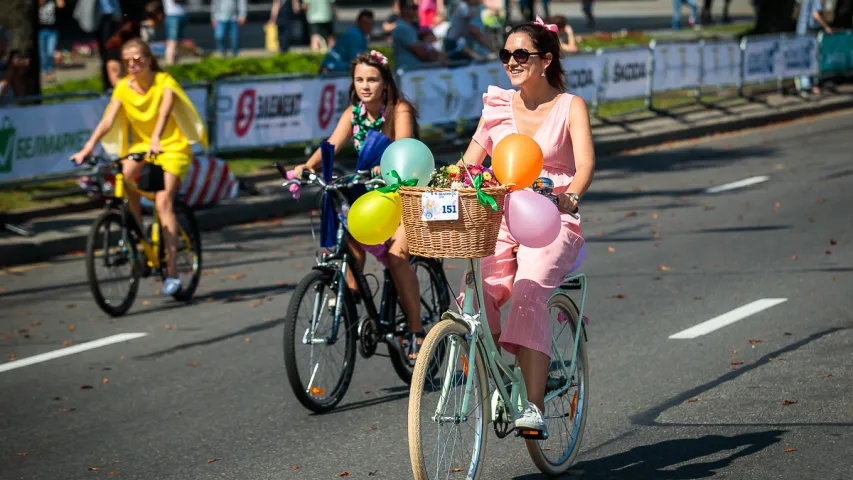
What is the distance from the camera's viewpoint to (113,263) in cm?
982

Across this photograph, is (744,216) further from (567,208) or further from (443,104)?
(567,208)

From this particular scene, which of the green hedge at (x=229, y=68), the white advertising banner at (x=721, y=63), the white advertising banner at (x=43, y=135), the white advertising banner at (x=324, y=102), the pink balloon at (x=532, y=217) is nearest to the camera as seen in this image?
the pink balloon at (x=532, y=217)

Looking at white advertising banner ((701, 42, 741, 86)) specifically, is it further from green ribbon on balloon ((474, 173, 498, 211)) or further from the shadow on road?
green ribbon on balloon ((474, 173, 498, 211))

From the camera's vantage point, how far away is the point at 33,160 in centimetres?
1328

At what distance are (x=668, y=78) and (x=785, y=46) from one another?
367 cm

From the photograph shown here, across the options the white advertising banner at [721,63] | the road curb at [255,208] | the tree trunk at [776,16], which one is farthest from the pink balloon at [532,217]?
the tree trunk at [776,16]

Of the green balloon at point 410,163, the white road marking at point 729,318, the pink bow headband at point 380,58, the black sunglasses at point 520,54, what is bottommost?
the white road marking at point 729,318

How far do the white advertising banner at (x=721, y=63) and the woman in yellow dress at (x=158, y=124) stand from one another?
14.6 metres

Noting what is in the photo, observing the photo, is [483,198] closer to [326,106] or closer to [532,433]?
[532,433]

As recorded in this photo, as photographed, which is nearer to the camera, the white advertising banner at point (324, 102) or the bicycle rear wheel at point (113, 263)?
the bicycle rear wheel at point (113, 263)

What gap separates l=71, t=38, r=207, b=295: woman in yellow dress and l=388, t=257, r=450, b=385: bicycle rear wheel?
3.03 m

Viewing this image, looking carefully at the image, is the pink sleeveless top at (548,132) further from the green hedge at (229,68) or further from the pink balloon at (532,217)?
the green hedge at (229,68)

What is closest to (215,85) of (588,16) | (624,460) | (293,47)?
(624,460)

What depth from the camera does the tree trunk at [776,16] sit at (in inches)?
1148
